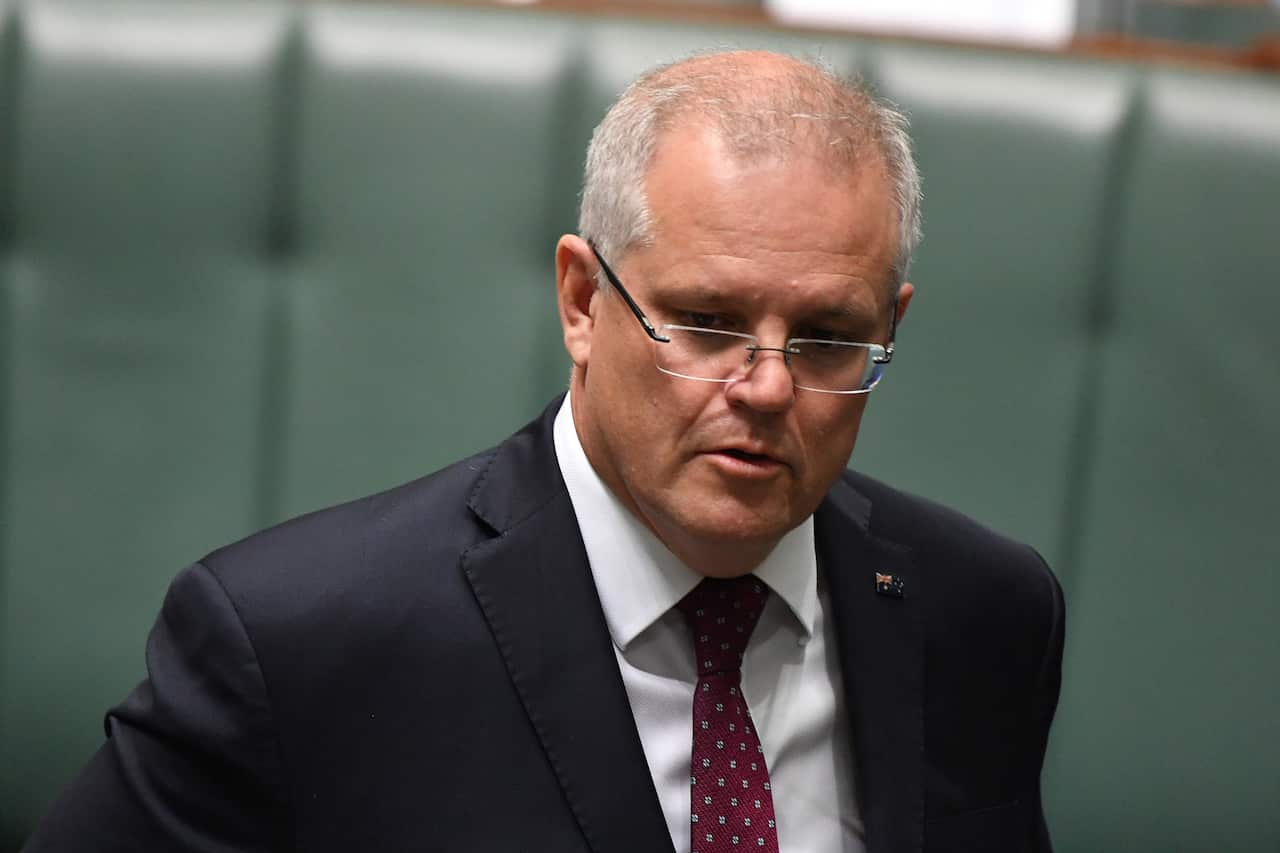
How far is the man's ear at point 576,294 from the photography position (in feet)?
4.26

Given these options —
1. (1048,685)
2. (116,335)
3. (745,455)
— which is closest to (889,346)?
(745,455)

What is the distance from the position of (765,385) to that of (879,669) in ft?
1.11

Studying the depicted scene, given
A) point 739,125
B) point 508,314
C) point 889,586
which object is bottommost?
point 889,586

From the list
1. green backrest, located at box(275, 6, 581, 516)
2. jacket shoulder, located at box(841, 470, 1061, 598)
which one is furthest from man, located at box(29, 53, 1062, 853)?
green backrest, located at box(275, 6, 581, 516)

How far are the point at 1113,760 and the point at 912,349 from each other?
1.83 feet

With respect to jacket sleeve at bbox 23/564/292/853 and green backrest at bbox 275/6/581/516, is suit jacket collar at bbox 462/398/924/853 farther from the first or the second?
green backrest at bbox 275/6/581/516

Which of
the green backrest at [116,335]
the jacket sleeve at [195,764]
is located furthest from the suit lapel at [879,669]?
the green backrest at [116,335]

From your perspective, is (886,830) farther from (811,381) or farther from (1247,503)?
(1247,503)

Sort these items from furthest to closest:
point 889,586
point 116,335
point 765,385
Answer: point 116,335 → point 889,586 → point 765,385

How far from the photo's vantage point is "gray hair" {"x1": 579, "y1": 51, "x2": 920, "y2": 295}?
4.01 ft

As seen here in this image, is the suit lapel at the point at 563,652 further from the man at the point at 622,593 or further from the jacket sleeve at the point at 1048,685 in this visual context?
the jacket sleeve at the point at 1048,685

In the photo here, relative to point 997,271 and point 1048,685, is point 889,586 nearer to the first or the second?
point 1048,685

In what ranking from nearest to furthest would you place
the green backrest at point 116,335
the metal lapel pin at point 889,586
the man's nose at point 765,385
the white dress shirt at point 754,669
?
the man's nose at point 765,385, the white dress shirt at point 754,669, the metal lapel pin at point 889,586, the green backrest at point 116,335

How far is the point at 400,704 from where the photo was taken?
A: 4.10ft
